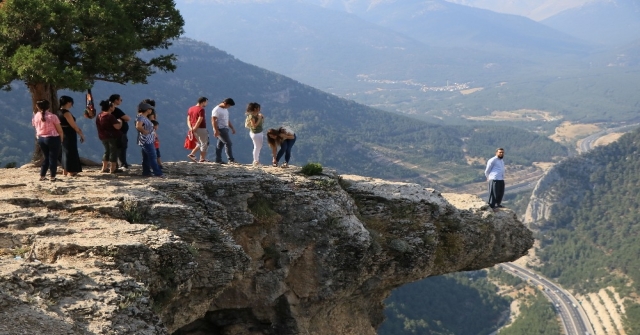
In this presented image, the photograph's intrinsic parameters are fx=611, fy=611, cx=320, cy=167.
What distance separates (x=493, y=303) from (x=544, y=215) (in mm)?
57423

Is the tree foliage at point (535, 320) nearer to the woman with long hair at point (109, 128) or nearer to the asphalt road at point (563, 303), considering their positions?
the asphalt road at point (563, 303)

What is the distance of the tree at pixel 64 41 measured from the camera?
16125mm

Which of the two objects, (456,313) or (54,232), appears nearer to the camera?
(54,232)

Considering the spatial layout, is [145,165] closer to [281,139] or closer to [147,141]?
[147,141]

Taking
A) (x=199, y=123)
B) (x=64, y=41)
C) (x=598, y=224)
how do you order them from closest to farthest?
(x=64, y=41) < (x=199, y=123) < (x=598, y=224)

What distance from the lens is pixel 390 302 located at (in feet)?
341

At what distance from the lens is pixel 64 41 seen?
17.2 m

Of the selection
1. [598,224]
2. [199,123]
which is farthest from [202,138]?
[598,224]

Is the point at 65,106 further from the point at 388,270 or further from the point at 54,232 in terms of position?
the point at 388,270

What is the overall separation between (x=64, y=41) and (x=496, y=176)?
1611 cm

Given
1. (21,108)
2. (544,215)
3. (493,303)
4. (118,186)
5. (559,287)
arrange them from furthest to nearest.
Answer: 1. (544,215)
2. (559,287)
3. (493,303)
4. (21,108)
5. (118,186)

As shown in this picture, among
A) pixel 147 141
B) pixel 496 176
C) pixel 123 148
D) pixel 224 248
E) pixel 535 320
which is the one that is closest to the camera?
pixel 224 248

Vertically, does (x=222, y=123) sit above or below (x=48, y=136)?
above

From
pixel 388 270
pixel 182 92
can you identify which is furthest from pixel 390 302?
pixel 182 92
